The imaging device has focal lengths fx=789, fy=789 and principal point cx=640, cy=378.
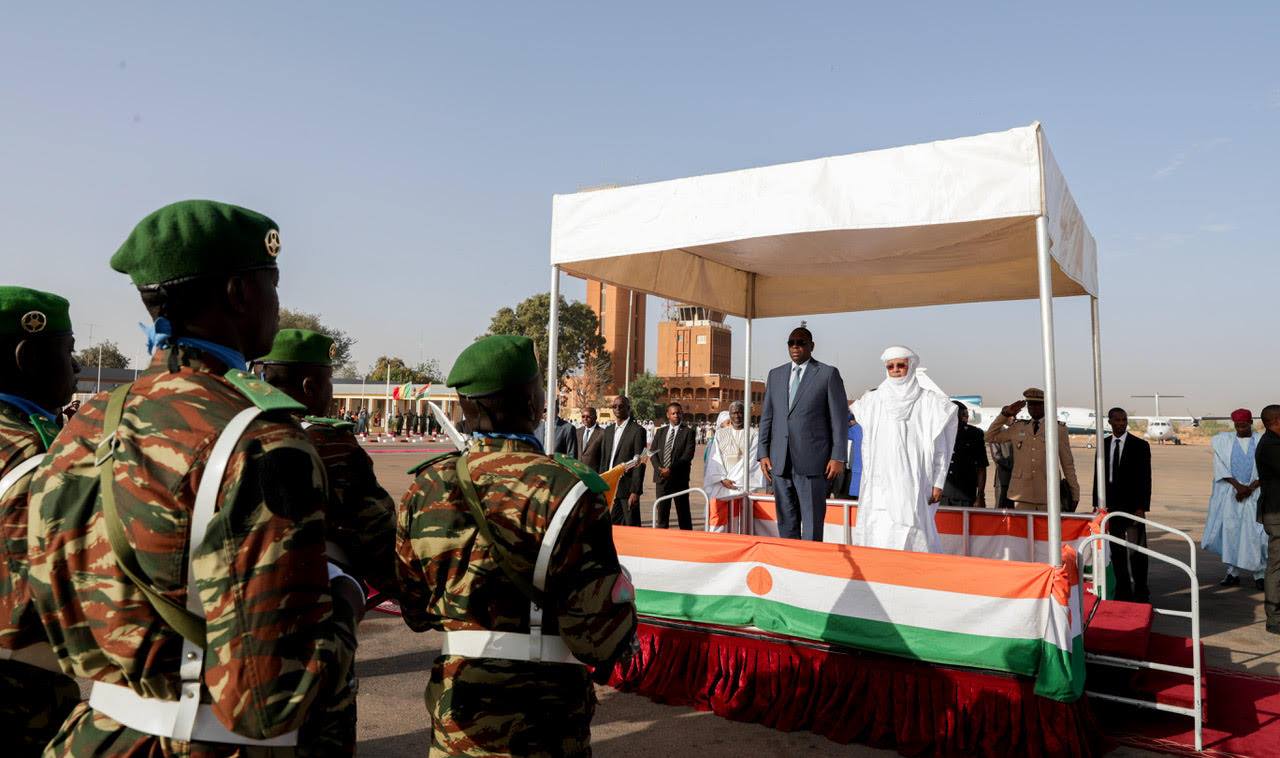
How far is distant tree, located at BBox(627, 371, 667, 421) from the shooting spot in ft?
231

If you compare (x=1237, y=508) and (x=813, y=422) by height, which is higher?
(x=813, y=422)

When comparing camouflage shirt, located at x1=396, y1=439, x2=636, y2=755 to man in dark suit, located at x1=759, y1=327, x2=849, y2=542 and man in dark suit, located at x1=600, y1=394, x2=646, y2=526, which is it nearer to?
man in dark suit, located at x1=759, y1=327, x2=849, y2=542

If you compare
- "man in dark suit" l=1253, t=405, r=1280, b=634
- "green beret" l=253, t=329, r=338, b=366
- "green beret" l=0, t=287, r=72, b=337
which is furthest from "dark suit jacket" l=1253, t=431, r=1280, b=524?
"green beret" l=0, t=287, r=72, b=337

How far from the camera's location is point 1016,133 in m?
4.45

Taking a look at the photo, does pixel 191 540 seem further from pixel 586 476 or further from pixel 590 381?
pixel 590 381

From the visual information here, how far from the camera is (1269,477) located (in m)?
6.89

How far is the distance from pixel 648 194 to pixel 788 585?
2894 millimetres

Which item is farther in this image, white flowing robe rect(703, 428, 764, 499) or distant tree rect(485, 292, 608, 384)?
distant tree rect(485, 292, 608, 384)

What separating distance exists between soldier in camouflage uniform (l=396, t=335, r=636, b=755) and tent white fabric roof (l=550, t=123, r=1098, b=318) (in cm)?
336

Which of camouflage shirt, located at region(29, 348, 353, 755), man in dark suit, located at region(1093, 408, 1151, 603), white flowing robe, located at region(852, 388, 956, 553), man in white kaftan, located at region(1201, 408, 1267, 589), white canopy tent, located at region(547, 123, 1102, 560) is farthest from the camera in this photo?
man in white kaftan, located at region(1201, 408, 1267, 589)

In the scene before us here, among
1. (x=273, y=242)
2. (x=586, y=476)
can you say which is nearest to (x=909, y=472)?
(x=586, y=476)

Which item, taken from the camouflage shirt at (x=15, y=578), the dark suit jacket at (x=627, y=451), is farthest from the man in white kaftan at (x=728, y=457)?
the camouflage shirt at (x=15, y=578)

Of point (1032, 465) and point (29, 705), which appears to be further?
point (1032, 465)

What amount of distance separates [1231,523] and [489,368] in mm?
9884
